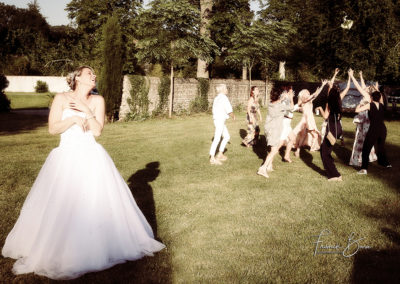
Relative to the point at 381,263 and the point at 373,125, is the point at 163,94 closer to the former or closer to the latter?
the point at 373,125

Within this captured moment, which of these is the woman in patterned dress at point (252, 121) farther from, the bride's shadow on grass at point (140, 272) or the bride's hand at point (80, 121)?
the bride's hand at point (80, 121)

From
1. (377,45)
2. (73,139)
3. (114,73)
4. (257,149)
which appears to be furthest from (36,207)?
(377,45)

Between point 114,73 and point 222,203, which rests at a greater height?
point 114,73

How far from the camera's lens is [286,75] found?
44688 mm

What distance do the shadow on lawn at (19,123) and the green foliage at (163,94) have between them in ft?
20.5

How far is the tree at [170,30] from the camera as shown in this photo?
18.4 meters

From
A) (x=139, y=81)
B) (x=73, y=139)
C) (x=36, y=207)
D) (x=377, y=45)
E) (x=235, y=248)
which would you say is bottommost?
(x=235, y=248)

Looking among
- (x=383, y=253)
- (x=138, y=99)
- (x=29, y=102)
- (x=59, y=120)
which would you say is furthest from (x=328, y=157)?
(x=29, y=102)

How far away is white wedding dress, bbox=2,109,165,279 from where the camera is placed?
11.2 feet

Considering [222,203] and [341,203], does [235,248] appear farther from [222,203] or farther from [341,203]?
[341,203]

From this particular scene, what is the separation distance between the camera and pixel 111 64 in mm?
16625

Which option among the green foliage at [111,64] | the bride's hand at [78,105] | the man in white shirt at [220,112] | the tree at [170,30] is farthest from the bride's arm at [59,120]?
the tree at [170,30]

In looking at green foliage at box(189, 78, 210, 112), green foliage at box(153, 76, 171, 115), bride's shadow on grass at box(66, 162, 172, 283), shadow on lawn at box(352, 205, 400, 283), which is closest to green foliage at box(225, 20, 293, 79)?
green foliage at box(189, 78, 210, 112)

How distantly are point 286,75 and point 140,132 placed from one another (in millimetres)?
34917
